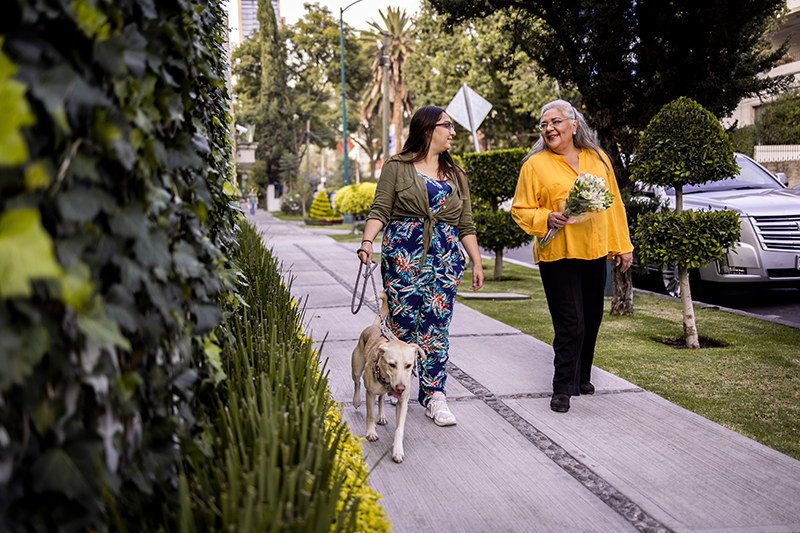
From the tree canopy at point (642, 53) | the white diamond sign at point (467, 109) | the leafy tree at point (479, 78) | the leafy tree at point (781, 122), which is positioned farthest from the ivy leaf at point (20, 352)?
the leafy tree at point (781, 122)

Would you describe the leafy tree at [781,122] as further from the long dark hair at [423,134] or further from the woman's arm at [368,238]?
the woman's arm at [368,238]

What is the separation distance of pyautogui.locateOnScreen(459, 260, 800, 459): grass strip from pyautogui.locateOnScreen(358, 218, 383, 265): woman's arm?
2.51m

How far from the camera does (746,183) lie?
1017 cm

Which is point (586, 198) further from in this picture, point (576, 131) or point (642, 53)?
point (642, 53)

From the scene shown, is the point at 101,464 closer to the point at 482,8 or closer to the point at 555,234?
the point at 555,234

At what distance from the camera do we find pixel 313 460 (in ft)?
7.11

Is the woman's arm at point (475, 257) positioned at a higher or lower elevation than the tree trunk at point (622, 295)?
higher

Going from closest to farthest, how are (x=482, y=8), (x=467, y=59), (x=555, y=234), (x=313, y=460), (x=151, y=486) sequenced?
(x=151, y=486), (x=313, y=460), (x=555, y=234), (x=482, y=8), (x=467, y=59)

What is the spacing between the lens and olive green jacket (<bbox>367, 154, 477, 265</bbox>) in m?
4.36

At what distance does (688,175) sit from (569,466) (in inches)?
146

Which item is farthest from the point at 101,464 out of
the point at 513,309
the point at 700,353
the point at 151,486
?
the point at 513,309

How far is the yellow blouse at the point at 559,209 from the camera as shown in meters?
4.60

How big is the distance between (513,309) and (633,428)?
4724 millimetres

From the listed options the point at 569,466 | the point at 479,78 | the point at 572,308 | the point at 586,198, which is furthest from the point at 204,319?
the point at 479,78
